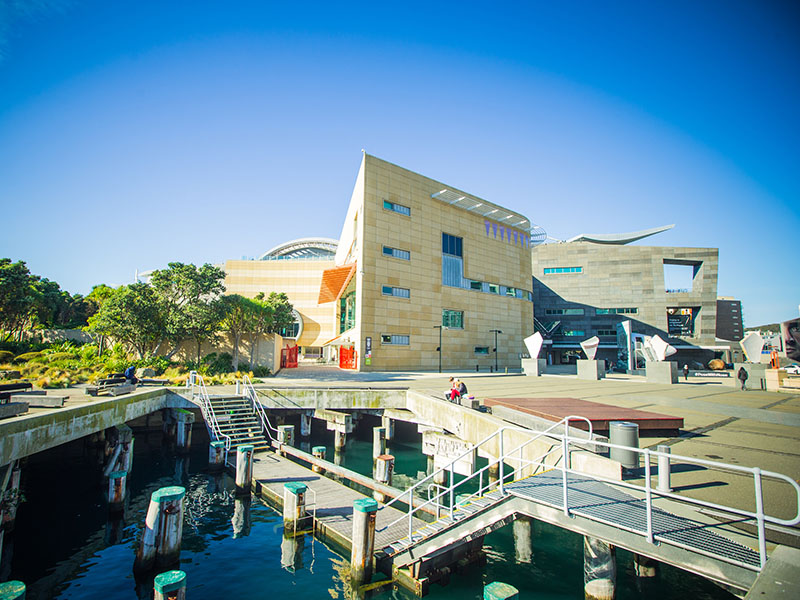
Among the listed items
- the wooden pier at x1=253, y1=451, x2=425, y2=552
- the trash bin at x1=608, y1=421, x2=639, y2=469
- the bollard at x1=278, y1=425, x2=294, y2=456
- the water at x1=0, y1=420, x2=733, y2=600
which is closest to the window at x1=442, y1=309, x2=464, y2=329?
the bollard at x1=278, y1=425, x2=294, y2=456

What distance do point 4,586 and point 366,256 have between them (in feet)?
117

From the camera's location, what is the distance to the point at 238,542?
35.6 feet

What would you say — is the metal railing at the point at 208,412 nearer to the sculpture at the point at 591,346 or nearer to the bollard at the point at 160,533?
the bollard at the point at 160,533

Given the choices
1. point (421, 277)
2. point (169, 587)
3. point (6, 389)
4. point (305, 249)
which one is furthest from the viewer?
point (305, 249)

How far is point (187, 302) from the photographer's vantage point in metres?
31.1

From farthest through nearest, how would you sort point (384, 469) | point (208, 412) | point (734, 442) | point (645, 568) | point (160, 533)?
point (208, 412) → point (384, 469) → point (734, 442) → point (160, 533) → point (645, 568)

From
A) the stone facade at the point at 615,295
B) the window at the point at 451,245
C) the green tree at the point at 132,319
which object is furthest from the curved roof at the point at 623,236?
the green tree at the point at 132,319

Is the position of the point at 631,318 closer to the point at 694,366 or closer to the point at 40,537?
the point at 694,366

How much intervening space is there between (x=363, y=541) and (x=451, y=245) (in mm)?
41623

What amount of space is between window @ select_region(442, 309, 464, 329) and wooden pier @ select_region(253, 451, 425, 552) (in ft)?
99.7

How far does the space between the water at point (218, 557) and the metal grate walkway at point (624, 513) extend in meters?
2.51

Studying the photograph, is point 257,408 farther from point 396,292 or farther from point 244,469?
point 396,292

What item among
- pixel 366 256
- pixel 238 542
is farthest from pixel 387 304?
pixel 238 542

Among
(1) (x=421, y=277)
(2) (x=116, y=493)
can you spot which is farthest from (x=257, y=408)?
(1) (x=421, y=277)
